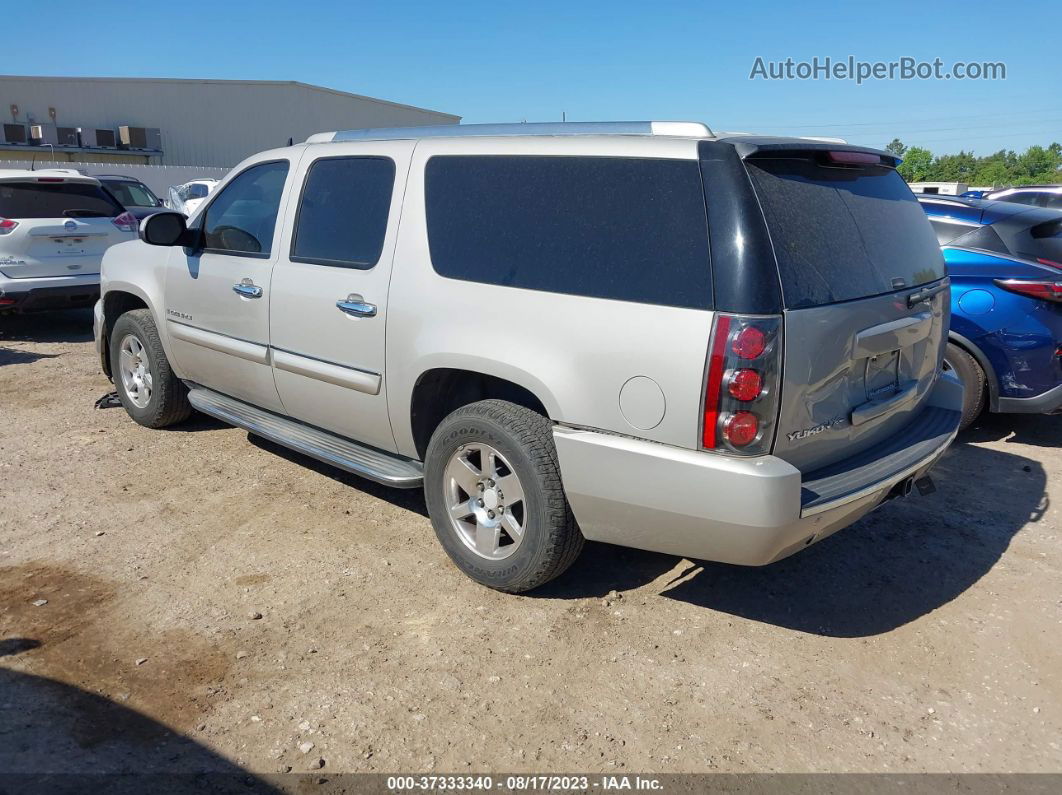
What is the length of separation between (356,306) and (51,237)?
6.75m

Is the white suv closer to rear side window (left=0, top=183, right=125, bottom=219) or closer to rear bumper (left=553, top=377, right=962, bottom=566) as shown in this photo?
rear side window (left=0, top=183, right=125, bottom=219)

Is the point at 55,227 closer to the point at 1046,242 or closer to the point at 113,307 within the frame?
the point at 113,307

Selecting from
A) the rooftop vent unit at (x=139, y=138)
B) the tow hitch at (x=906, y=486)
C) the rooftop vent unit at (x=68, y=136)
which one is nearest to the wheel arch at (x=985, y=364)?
the tow hitch at (x=906, y=486)

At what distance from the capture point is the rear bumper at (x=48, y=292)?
8867 mm

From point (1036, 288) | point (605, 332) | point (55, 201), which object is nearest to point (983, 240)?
point (1036, 288)

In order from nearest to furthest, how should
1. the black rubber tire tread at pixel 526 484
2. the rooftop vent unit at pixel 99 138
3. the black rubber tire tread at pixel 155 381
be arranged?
the black rubber tire tread at pixel 526 484 < the black rubber tire tread at pixel 155 381 < the rooftop vent unit at pixel 99 138

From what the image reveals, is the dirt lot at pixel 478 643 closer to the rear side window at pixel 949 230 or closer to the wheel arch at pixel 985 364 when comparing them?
the wheel arch at pixel 985 364

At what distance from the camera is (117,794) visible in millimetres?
2586

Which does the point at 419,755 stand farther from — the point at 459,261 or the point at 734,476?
the point at 459,261

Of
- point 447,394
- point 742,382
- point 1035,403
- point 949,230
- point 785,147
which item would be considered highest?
point 785,147

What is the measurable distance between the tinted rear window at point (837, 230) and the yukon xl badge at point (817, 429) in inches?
18.3

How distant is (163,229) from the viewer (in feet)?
16.4

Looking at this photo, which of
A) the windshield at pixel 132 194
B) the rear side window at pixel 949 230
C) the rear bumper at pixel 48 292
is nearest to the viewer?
the rear side window at pixel 949 230

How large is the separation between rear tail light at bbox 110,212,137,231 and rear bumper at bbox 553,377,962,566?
8.22m
